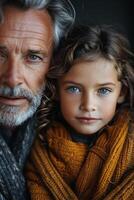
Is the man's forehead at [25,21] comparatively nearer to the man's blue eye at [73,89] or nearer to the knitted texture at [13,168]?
the man's blue eye at [73,89]

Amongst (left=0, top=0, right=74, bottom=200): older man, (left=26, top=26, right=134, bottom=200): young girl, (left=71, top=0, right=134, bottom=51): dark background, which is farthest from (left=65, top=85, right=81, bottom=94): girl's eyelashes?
(left=71, top=0, right=134, bottom=51): dark background

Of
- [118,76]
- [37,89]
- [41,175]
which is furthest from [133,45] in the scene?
[41,175]

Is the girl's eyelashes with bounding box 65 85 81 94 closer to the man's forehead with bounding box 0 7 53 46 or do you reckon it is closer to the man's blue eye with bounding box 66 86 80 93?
the man's blue eye with bounding box 66 86 80 93

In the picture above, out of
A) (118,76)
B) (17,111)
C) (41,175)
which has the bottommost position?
(41,175)

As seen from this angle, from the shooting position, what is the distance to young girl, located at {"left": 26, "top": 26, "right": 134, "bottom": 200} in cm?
196

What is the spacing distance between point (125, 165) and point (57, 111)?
40 centimetres

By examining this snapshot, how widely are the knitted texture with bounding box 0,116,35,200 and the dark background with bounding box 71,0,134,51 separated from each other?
2.52 feet

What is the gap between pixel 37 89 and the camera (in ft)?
6.87

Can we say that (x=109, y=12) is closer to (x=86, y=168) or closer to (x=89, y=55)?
(x=89, y=55)

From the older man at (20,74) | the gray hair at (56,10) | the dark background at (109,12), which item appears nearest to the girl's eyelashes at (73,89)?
the older man at (20,74)

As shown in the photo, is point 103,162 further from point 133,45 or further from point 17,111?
point 133,45

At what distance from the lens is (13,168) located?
2.03 metres

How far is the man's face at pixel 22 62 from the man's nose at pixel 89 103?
219 mm

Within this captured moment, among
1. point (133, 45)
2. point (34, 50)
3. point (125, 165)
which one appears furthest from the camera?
point (133, 45)
